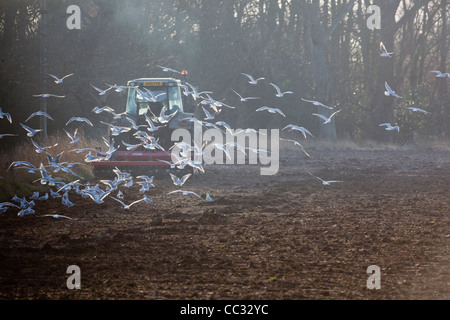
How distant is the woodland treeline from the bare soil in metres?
14.9

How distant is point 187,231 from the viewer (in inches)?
Answer: 416

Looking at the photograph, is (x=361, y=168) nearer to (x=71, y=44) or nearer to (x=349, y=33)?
(x=71, y=44)

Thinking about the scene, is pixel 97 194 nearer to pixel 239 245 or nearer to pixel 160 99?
pixel 239 245

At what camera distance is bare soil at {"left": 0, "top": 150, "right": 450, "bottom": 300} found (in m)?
6.95

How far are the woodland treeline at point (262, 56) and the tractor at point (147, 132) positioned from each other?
9.40 m

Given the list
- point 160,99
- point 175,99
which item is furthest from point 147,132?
point 175,99

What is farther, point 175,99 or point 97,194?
point 175,99

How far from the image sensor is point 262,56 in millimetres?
41625

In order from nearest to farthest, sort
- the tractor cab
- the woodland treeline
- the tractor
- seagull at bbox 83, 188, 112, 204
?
seagull at bbox 83, 188, 112, 204, the tractor, the tractor cab, the woodland treeline

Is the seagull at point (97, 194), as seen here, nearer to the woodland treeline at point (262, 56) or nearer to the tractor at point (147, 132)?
→ the tractor at point (147, 132)

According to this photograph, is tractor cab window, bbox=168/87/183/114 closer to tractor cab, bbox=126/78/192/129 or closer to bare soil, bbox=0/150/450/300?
tractor cab, bbox=126/78/192/129

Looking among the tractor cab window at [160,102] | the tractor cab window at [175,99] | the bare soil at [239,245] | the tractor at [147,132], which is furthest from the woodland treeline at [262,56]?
the bare soil at [239,245]

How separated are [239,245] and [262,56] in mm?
33113

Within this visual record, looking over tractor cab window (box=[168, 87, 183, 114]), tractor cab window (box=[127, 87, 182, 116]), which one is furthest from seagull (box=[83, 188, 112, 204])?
tractor cab window (box=[168, 87, 183, 114])
